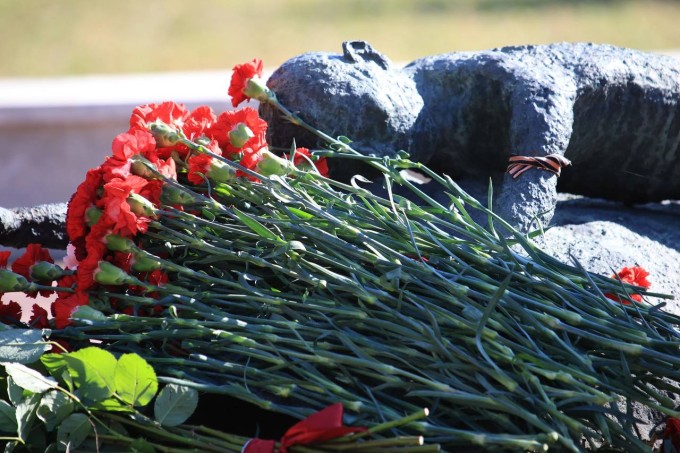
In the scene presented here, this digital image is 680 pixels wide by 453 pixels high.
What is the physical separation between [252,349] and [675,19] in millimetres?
8832

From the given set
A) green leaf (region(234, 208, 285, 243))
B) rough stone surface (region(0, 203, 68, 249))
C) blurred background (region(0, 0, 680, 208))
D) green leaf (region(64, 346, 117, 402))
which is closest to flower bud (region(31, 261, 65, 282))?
green leaf (region(64, 346, 117, 402))

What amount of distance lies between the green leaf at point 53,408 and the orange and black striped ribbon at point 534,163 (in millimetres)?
1003

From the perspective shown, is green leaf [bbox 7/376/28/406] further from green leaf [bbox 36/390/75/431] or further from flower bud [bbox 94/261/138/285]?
flower bud [bbox 94/261/138/285]

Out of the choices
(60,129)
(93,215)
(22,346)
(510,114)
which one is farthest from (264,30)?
(22,346)

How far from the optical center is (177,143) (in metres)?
1.50

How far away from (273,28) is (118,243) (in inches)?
295

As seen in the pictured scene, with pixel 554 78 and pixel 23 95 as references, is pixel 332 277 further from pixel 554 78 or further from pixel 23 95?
pixel 23 95

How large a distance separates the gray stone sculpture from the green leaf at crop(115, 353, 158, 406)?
2.47ft

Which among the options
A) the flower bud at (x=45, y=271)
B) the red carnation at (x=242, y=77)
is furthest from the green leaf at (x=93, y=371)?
the red carnation at (x=242, y=77)

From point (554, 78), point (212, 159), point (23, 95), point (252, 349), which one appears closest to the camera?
point (252, 349)

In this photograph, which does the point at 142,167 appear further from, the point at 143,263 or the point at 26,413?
the point at 26,413

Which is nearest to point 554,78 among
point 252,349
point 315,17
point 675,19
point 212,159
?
point 212,159

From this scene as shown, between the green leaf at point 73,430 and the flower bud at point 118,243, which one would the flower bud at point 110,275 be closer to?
the flower bud at point 118,243

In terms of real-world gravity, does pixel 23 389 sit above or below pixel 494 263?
below
